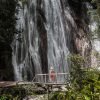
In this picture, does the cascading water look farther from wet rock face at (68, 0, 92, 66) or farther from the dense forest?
wet rock face at (68, 0, 92, 66)

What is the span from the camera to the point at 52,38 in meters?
26.7

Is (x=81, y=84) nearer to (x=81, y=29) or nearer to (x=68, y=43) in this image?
(x=68, y=43)

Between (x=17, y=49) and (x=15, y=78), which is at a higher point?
(x=17, y=49)

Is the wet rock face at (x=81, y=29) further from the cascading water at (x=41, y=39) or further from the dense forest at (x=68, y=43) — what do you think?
the cascading water at (x=41, y=39)

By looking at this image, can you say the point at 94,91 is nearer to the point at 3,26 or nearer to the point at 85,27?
the point at 3,26

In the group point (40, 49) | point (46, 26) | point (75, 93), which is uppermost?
point (46, 26)

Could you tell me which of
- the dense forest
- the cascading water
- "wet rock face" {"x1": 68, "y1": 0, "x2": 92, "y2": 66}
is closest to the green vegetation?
the dense forest

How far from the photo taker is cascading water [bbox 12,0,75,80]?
24500mm

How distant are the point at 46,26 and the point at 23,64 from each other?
4.36 metres

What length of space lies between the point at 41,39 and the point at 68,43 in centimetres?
295

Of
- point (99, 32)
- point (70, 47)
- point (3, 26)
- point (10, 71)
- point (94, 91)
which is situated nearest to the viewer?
point (94, 91)

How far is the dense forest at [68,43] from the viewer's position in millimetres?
9734

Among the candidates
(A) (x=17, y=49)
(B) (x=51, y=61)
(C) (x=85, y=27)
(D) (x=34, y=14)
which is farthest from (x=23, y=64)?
(C) (x=85, y=27)

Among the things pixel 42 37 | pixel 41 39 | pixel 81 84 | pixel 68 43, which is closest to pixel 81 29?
pixel 68 43
